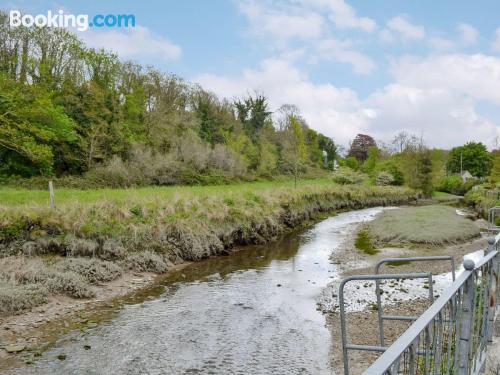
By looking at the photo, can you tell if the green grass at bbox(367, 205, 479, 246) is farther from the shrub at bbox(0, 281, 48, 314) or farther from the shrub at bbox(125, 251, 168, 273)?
the shrub at bbox(0, 281, 48, 314)

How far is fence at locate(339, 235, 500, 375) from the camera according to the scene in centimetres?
161

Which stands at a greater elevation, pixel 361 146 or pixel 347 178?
pixel 361 146

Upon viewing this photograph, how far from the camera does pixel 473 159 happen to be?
67.5 m

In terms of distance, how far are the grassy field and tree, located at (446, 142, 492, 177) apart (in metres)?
62.1

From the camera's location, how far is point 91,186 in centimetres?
2584

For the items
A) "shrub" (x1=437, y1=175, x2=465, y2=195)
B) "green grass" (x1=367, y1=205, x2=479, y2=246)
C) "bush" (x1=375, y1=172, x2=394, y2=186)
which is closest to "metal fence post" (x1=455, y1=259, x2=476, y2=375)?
"green grass" (x1=367, y1=205, x2=479, y2=246)

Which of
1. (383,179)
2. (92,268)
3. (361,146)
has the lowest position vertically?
(92,268)

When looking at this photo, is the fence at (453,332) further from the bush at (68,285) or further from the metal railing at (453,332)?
the bush at (68,285)

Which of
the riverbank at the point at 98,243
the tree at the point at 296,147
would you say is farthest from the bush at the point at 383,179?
the riverbank at the point at 98,243

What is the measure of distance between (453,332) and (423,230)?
55.3 feet

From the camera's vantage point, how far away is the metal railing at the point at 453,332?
63.4 inches

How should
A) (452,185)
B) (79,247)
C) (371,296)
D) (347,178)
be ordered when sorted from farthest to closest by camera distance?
(452,185) → (347,178) → (79,247) → (371,296)

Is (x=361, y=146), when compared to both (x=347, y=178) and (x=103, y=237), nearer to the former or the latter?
(x=347, y=178)

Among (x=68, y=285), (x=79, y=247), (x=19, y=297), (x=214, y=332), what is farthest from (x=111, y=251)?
(x=214, y=332)
